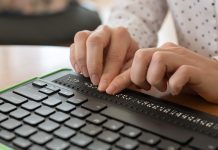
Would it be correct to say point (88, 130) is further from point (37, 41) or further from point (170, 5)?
point (37, 41)

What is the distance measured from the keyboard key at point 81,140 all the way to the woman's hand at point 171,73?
0.43ft

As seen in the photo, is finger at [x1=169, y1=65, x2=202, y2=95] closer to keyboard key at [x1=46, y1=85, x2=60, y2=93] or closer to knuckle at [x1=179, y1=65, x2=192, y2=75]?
knuckle at [x1=179, y1=65, x2=192, y2=75]

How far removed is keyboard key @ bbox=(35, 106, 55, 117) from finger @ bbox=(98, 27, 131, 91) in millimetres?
101

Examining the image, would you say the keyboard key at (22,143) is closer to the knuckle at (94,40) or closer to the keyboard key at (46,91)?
the keyboard key at (46,91)

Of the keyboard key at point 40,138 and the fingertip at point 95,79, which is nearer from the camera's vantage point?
the keyboard key at point 40,138

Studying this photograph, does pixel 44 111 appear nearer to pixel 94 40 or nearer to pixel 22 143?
pixel 22 143

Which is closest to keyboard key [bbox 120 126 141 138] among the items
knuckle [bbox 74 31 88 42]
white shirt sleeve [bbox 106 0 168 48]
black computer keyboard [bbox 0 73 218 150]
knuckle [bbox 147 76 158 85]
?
black computer keyboard [bbox 0 73 218 150]

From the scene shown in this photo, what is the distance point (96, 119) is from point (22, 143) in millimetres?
88

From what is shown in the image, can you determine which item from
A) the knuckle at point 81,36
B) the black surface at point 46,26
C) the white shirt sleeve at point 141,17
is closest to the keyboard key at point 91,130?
the knuckle at point 81,36

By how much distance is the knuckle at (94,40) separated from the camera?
0.60m

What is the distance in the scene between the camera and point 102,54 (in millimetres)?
598

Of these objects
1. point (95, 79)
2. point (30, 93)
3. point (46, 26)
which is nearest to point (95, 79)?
point (95, 79)

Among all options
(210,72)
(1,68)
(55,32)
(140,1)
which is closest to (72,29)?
(55,32)

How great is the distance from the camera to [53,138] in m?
0.41
